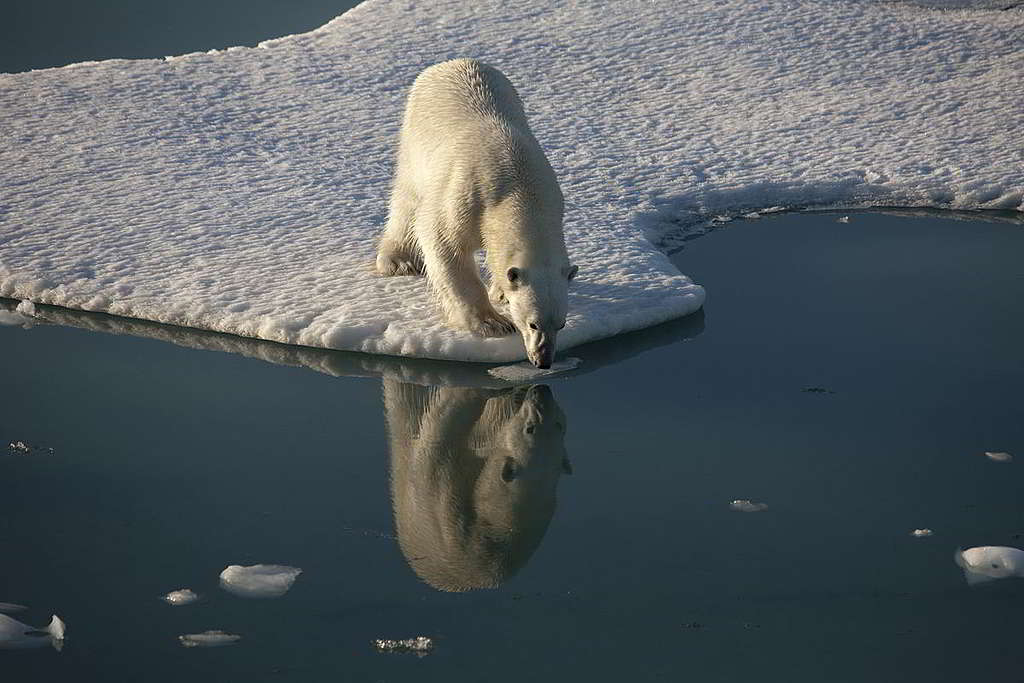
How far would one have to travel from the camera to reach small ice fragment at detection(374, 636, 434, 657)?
292cm

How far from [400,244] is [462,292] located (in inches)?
25.7

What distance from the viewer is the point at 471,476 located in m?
3.79

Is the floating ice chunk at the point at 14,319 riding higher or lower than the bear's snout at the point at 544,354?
higher

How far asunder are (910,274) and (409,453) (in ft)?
8.79

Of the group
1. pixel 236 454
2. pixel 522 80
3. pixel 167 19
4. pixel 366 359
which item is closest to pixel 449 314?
pixel 366 359

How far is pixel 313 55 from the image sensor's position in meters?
7.99

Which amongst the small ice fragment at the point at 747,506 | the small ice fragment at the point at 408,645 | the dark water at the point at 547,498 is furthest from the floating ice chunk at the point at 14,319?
the small ice fragment at the point at 747,506

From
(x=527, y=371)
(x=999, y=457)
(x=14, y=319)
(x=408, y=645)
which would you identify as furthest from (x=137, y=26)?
(x=408, y=645)

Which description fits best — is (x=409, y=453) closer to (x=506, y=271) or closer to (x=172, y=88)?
(x=506, y=271)

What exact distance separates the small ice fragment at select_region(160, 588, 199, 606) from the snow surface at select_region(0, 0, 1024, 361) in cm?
162

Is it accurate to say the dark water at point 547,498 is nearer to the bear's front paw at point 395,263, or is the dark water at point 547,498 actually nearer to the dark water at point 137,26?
the bear's front paw at point 395,263

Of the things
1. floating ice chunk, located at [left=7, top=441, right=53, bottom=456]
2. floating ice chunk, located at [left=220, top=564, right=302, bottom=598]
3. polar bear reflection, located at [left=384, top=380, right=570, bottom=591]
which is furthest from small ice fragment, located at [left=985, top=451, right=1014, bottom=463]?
floating ice chunk, located at [left=7, top=441, right=53, bottom=456]

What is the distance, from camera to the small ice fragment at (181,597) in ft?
10.2

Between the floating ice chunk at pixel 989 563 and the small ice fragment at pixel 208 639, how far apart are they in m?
1.87
